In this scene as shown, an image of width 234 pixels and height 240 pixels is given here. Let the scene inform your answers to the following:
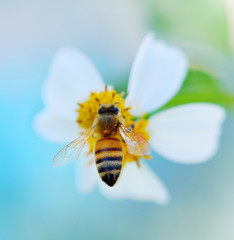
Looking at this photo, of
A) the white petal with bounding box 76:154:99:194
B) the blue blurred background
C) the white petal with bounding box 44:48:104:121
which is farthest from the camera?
the blue blurred background

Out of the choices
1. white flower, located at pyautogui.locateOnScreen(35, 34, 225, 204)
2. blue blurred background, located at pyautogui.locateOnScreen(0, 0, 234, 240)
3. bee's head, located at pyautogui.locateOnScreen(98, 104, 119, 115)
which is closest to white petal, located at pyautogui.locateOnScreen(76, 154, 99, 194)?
white flower, located at pyautogui.locateOnScreen(35, 34, 225, 204)

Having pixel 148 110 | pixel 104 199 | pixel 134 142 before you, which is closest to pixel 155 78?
pixel 148 110

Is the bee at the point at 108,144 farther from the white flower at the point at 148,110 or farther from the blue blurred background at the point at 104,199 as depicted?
the blue blurred background at the point at 104,199

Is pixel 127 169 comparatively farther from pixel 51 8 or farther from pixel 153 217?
pixel 51 8

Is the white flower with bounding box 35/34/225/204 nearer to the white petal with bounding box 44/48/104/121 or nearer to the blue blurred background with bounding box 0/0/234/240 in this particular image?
the white petal with bounding box 44/48/104/121

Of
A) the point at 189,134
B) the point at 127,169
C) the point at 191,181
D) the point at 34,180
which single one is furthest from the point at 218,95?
the point at 34,180

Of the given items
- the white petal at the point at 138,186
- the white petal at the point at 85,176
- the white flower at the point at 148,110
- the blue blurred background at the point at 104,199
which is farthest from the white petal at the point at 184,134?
the blue blurred background at the point at 104,199
